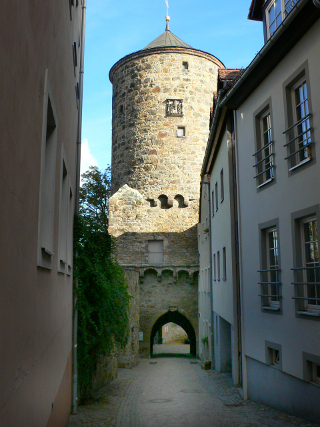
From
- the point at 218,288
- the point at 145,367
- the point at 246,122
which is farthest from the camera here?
the point at 145,367

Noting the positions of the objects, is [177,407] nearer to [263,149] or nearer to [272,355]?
[272,355]

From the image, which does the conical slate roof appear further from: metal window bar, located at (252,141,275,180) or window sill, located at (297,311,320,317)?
window sill, located at (297,311,320,317)

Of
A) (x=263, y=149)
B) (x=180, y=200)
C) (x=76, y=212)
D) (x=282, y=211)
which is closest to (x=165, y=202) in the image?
(x=180, y=200)

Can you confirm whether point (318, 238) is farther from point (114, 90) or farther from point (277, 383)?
point (114, 90)

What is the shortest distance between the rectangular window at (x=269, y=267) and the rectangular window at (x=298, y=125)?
4.74ft

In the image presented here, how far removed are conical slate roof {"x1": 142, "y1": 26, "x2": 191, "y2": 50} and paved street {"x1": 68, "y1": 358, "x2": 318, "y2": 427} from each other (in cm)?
1978

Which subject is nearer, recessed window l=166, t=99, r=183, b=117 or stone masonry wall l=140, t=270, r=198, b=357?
stone masonry wall l=140, t=270, r=198, b=357

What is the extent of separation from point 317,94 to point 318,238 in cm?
195

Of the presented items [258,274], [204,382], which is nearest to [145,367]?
[204,382]

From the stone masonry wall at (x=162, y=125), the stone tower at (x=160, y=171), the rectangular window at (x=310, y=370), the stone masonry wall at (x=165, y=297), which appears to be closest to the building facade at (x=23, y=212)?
the rectangular window at (x=310, y=370)

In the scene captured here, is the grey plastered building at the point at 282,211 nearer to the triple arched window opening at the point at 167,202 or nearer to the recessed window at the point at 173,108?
the triple arched window opening at the point at 167,202

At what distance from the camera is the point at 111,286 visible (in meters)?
11.3

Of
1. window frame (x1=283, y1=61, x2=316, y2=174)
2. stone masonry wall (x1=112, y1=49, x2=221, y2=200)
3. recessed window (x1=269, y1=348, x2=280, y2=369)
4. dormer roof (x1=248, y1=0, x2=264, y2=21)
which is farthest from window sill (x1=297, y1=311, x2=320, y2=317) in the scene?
stone masonry wall (x1=112, y1=49, x2=221, y2=200)

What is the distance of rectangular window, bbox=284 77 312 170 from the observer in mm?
6461
